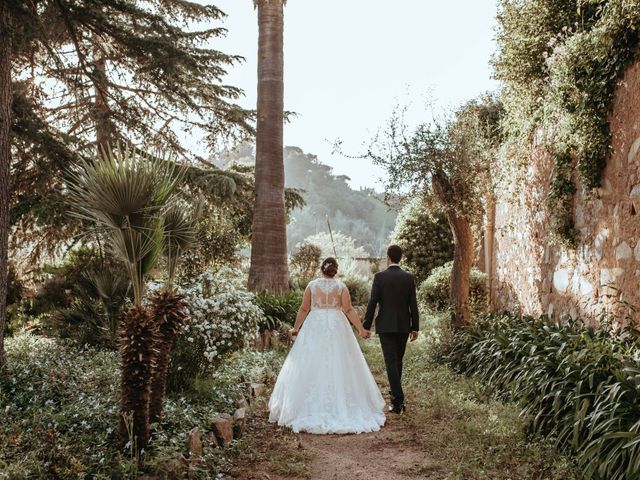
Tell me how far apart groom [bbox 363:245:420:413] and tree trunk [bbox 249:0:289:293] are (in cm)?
479

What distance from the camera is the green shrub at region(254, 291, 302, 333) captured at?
10.5 meters

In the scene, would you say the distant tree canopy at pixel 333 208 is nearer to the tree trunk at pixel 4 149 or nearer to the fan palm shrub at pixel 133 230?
the tree trunk at pixel 4 149

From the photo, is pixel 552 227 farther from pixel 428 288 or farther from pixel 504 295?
pixel 428 288

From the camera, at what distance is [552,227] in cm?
767

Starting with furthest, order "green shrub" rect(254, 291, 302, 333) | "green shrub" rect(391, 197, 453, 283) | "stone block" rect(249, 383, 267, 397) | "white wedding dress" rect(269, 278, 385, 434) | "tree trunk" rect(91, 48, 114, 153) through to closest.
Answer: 1. "green shrub" rect(391, 197, 453, 283)
2. "green shrub" rect(254, 291, 302, 333)
3. "tree trunk" rect(91, 48, 114, 153)
4. "stone block" rect(249, 383, 267, 397)
5. "white wedding dress" rect(269, 278, 385, 434)

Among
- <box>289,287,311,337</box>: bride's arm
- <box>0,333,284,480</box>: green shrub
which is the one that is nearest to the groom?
<box>289,287,311,337</box>: bride's arm

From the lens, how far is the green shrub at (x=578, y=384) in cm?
421

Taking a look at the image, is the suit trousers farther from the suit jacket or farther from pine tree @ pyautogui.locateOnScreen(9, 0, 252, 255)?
pine tree @ pyautogui.locateOnScreen(9, 0, 252, 255)

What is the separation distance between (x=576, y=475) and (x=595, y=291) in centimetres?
286

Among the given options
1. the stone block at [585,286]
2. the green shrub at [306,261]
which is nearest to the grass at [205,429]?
the stone block at [585,286]

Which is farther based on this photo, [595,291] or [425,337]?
[425,337]

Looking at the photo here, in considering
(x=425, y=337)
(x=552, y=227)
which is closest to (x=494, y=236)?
(x=425, y=337)

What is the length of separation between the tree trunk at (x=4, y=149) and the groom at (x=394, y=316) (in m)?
3.95

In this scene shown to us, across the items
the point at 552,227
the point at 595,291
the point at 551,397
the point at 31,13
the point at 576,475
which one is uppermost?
the point at 31,13
